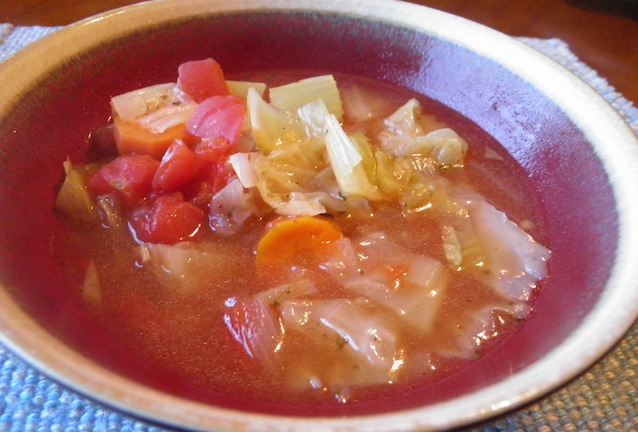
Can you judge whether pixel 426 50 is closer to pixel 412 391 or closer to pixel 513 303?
pixel 513 303

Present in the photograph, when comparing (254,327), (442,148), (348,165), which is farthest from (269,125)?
(254,327)

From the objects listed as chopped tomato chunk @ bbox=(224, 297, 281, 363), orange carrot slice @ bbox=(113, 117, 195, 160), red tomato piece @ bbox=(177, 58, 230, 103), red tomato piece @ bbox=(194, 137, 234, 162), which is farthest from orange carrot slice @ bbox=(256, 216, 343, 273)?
red tomato piece @ bbox=(177, 58, 230, 103)

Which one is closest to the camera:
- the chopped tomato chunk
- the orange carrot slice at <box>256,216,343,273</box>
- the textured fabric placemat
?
the textured fabric placemat

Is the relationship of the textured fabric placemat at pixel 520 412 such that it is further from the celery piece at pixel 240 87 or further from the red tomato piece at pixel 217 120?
the celery piece at pixel 240 87

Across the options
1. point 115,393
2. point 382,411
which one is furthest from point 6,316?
point 382,411

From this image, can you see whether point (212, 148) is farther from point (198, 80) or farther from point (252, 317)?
point (252, 317)

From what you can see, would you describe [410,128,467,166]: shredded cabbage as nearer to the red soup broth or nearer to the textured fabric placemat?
the red soup broth
